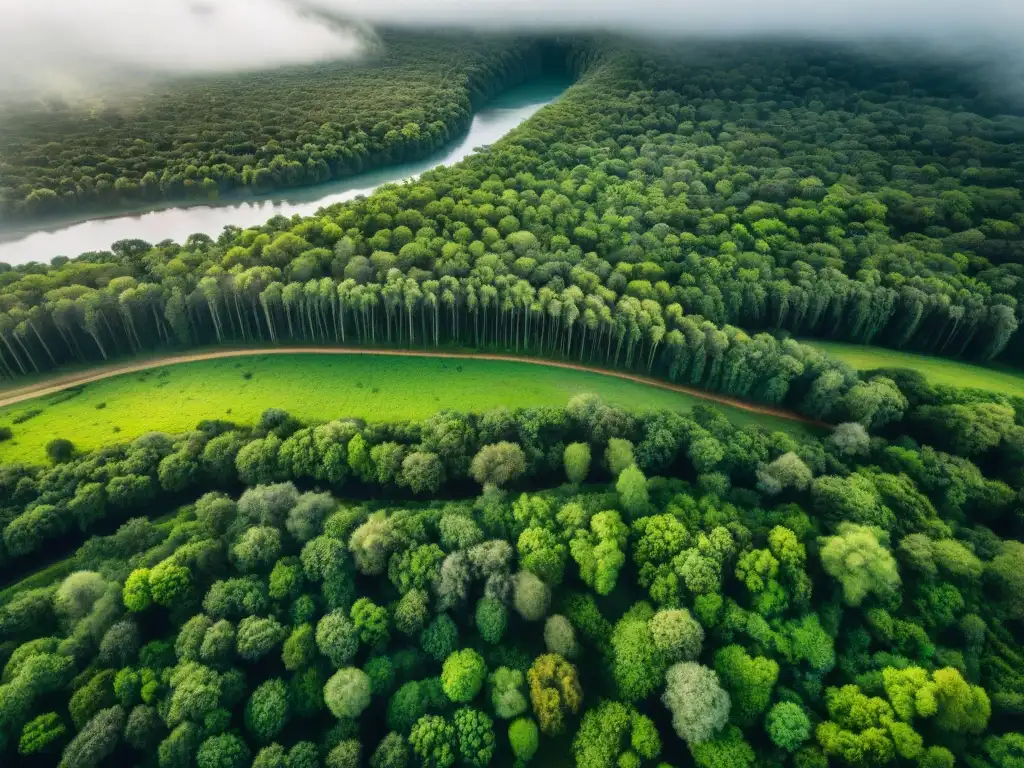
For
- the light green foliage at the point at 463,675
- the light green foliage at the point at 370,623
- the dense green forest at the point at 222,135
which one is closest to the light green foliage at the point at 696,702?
the light green foliage at the point at 463,675

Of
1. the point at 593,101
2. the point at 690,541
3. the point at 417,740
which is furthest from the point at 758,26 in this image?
the point at 417,740

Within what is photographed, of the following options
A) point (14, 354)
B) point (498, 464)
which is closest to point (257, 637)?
point (498, 464)

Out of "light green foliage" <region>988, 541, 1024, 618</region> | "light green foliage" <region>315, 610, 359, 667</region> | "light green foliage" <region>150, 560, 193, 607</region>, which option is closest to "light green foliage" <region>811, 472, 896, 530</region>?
"light green foliage" <region>988, 541, 1024, 618</region>

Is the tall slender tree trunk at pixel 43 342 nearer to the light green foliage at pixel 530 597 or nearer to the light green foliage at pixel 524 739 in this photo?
the light green foliage at pixel 530 597

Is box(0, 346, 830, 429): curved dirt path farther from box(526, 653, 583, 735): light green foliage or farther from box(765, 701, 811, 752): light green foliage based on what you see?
box(526, 653, 583, 735): light green foliage

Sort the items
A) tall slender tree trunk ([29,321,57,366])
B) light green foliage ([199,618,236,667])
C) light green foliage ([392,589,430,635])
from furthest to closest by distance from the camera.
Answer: tall slender tree trunk ([29,321,57,366]) → light green foliage ([392,589,430,635]) → light green foliage ([199,618,236,667])

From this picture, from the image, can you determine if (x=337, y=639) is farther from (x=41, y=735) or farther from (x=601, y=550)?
(x=601, y=550)
